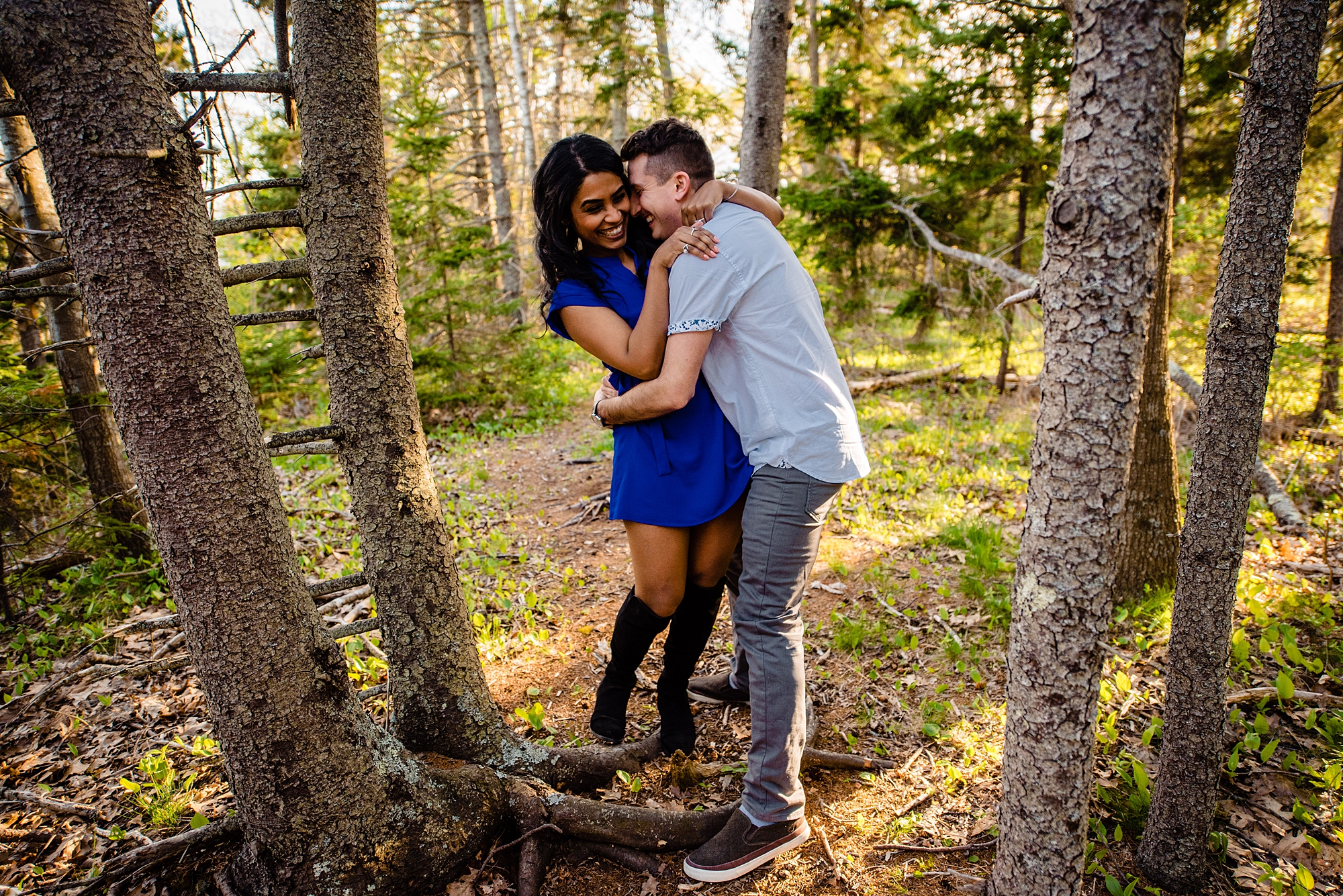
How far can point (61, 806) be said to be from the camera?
8.70 ft

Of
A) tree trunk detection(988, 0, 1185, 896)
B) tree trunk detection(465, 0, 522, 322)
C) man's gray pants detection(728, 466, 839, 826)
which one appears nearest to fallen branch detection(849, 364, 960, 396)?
tree trunk detection(465, 0, 522, 322)

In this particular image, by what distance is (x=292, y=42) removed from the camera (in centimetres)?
221

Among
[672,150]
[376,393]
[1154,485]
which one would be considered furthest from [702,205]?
[1154,485]

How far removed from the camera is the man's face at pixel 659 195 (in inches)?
96.8

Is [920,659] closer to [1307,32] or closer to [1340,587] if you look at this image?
[1340,587]

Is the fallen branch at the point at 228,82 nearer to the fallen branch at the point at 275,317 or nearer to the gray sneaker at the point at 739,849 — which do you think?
the fallen branch at the point at 275,317

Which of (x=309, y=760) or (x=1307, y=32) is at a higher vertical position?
(x=1307, y=32)

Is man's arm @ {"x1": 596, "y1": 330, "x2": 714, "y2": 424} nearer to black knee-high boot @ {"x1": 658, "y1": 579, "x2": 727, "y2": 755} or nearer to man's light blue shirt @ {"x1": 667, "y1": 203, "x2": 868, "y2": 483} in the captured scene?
man's light blue shirt @ {"x1": 667, "y1": 203, "x2": 868, "y2": 483}

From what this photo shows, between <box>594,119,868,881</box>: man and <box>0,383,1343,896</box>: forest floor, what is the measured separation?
0.28 m

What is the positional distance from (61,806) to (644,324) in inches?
119

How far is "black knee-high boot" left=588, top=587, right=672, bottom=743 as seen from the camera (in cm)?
274

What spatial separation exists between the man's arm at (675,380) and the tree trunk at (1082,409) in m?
1.03

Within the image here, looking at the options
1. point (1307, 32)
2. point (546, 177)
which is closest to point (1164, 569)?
point (1307, 32)

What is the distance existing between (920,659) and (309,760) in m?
2.90
